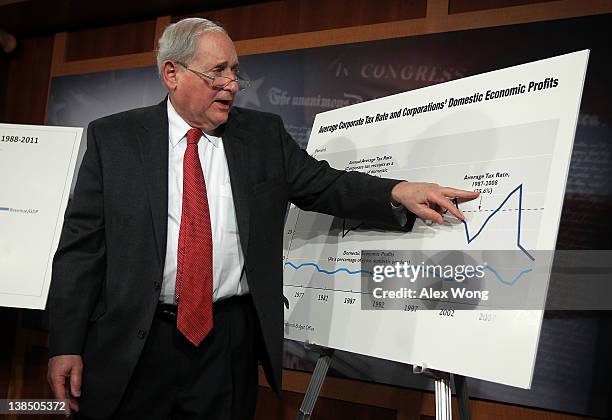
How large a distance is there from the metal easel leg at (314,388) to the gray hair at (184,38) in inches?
38.7

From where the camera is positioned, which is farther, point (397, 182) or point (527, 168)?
point (397, 182)

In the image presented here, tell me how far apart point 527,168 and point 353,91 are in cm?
190

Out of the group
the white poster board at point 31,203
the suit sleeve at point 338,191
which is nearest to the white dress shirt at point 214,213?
the suit sleeve at point 338,191

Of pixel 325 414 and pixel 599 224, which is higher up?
pixel 599 224

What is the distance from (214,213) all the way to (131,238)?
235 millimetres

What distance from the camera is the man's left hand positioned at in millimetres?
1730

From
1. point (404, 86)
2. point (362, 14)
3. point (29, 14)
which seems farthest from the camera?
point (29, 14)

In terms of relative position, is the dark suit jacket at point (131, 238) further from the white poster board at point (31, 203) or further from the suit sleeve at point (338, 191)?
the white poster board at point (31, 203)

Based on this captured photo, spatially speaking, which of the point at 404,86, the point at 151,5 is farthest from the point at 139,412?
the point at 151,5

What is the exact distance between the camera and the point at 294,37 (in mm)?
3748

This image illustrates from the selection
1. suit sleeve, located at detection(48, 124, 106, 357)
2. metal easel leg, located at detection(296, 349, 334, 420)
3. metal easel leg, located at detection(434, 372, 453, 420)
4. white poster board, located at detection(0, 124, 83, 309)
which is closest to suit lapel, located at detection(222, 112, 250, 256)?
suit sleeve, located at detection(48, 124, 106, 357)

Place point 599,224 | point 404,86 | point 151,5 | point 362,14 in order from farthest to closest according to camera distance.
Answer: point 151,5, point 362,14, point 404,86, point 599,224

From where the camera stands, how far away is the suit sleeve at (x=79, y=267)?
69.4 inches

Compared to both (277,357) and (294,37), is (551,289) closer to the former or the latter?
(277,357)
